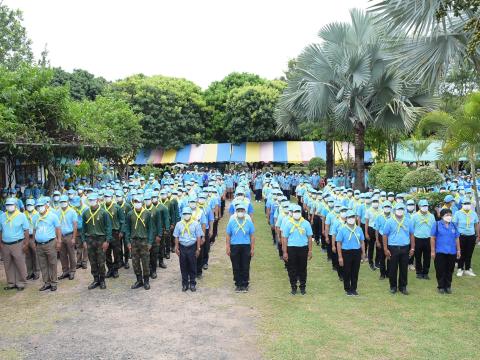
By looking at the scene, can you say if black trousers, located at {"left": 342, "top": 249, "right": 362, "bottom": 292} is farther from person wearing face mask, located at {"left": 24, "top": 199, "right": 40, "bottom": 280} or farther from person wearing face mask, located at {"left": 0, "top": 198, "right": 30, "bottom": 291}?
person wearing face mask, located at {"left": 24, "top": 199, "right": 40, "bottom": 280}

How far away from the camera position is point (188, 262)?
8.98m

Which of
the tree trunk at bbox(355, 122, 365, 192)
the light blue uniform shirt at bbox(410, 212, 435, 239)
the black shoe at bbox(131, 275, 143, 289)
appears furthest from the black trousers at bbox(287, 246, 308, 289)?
the tree trunk at bbox(355, 122, 365, 192)

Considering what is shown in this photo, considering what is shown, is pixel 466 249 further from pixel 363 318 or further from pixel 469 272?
pixel 363 318

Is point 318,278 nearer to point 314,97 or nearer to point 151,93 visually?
point 314,97

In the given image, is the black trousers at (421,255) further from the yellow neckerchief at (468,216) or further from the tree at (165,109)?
the tree at (165,109)

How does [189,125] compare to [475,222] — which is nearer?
[475,222]

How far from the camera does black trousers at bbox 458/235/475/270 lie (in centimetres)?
984

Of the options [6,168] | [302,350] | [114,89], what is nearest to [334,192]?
[302,350]

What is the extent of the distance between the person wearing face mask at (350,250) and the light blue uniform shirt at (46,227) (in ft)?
17.3

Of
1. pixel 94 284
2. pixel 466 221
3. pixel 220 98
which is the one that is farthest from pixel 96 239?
pixel 220 98

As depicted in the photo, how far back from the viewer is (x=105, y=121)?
21516 millimetres

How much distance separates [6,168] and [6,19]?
12.0 m

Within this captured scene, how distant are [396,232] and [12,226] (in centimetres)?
700

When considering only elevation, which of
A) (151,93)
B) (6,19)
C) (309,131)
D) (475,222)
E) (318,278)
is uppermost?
(6,19)
